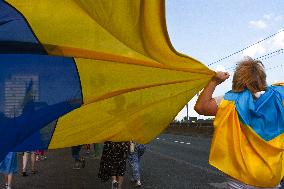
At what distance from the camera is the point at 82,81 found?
3139 millimetres

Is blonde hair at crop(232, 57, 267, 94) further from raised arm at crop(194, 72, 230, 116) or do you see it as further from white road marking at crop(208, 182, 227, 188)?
white road marking at crop(208, 182, 227, 188)

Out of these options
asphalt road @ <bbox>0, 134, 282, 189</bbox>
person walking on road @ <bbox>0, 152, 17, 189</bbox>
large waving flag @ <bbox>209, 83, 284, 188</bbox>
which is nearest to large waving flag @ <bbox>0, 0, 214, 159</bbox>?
large waving flag @ <bbox>209, 83, 284, 188</bbox>

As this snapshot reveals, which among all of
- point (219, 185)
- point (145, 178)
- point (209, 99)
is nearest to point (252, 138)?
point (209, 99)

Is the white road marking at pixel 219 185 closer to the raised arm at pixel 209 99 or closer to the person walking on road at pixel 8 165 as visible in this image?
the person walking on road at pixel 8 165

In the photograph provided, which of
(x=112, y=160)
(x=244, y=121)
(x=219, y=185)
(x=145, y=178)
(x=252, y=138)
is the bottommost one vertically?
(x=145, y=178)

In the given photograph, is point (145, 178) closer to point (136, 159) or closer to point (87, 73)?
point (136, 159)

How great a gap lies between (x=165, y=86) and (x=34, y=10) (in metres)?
1.06

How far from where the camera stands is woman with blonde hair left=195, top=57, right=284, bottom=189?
10.5 ft

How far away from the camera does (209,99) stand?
3.36 meters

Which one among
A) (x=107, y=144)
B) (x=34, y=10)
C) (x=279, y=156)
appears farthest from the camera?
(x=107, y=144)

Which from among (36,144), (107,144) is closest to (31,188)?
(107,144)

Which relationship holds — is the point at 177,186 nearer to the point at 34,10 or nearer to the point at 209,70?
the point at 209,70

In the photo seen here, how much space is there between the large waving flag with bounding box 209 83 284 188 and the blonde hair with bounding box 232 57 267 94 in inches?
2.1

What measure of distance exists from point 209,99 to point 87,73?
2.83 feet
